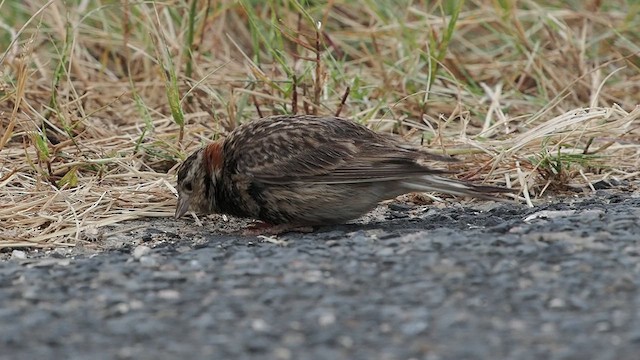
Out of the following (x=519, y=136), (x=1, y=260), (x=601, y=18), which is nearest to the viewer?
(x=1, y=260)

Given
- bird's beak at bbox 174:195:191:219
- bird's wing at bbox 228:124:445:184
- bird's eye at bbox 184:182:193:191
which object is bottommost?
bird's beak at bbox 174:195:191:219

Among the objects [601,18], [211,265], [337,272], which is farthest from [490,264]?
[601,18]

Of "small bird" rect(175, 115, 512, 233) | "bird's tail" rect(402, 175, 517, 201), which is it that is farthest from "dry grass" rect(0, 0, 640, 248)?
"bird's tail" rect(402, 175, 517, 201)

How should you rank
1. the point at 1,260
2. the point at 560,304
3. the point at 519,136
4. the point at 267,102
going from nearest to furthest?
1. the point at 560,304
2. the point at 1,260
3. the point at 519,136
4. the point at 267,102

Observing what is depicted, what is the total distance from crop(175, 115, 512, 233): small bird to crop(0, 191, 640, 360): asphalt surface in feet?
1.41

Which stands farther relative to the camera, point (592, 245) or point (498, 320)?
point (592, 245)

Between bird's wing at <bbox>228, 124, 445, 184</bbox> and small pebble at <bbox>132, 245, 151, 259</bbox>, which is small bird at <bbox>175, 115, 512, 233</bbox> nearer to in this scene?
bird's wing at <bbox>228, 124, 445, 184</bbox>

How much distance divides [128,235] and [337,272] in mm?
1872

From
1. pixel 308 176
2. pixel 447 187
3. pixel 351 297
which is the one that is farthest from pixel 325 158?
A: pixel 351 297

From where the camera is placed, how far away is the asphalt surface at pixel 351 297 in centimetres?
378

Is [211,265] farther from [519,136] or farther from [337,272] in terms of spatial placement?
[519,136]

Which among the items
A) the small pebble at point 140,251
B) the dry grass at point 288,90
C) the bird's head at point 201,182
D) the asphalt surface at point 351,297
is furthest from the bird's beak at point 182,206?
the asphalt surface at point 351,297

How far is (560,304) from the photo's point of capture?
13.4 feet

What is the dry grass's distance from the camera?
21.8 ft
